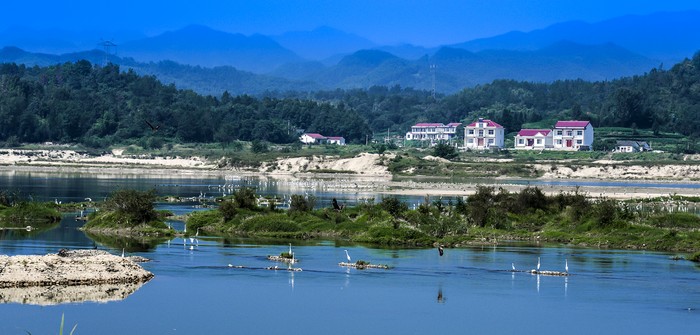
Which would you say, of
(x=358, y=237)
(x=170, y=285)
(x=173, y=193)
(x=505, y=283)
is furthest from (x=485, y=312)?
(x=173, y=193)

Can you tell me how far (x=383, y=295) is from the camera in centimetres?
3638

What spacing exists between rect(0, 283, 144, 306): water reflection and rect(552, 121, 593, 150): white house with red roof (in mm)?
126256

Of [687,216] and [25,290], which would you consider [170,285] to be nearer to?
[25,290]

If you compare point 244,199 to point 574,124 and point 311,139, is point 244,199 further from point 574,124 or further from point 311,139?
point 311,139

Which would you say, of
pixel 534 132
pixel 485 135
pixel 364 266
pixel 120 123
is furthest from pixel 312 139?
pixel 364 266

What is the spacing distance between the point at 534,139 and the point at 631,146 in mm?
17125

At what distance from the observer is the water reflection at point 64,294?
33938 mm

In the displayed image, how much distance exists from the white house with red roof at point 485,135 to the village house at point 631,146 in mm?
21669

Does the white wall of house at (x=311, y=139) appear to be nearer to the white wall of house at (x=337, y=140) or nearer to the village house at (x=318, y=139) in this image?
the village house at (x=318, y=139)

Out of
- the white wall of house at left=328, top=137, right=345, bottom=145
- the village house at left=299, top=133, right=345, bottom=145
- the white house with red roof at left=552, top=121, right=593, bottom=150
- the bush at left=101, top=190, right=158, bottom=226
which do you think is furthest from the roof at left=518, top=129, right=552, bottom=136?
the bush at left=101, top=190, right=158, bottom=226

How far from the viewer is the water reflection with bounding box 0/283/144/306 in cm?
3394

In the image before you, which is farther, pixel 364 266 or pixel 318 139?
pixel 318 139

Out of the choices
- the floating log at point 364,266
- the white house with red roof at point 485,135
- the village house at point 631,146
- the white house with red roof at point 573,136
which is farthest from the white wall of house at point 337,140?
the floating log at point 364,266

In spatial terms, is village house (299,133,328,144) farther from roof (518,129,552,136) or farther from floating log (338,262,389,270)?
floating log (338,262,389,270)
